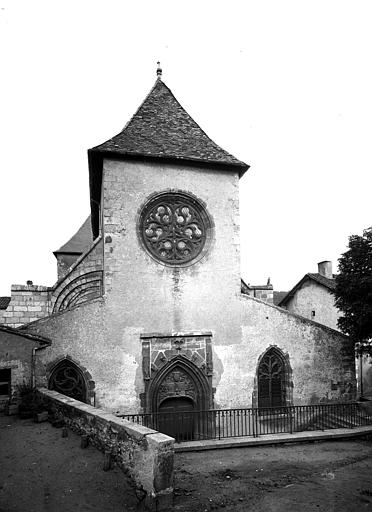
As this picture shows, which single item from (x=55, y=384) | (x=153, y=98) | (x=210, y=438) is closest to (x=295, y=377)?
(x=210, y=438)

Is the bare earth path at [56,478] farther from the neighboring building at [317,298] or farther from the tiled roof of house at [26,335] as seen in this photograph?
the neighboring building at [317,298]

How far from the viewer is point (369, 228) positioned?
11367 mm

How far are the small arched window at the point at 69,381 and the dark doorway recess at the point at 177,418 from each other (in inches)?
89.4

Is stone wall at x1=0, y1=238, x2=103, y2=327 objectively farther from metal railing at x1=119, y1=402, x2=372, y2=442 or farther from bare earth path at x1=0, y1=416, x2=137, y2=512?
bare earth path at x1=0, y1=416, x2=137, y2=512

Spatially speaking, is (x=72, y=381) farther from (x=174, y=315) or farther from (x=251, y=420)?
(x=251, y=420)

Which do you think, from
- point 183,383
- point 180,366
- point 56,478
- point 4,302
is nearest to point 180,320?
point 180,366

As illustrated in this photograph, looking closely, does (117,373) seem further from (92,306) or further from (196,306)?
(196,306)

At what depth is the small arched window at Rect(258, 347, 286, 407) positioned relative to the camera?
12508 millimetres

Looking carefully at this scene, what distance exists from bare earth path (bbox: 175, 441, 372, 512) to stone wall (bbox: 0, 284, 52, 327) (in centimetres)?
723

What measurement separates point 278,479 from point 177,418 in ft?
14.7

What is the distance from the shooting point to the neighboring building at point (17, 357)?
9.93 meters

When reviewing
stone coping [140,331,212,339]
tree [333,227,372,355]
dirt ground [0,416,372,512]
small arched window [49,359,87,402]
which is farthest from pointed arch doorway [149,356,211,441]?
tree [333,227,372,355]

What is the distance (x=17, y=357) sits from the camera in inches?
397

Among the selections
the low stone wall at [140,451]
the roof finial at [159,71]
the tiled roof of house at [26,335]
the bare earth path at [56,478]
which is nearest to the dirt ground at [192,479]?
the bare earth path at [56,478]
